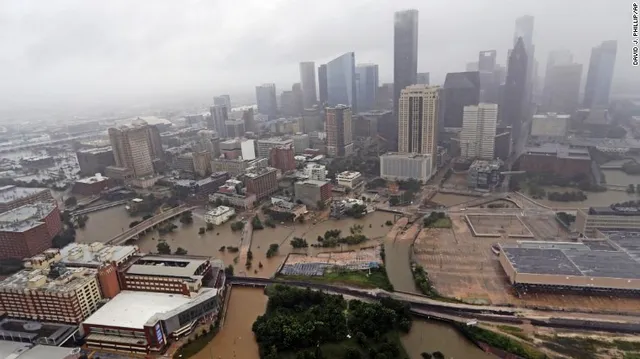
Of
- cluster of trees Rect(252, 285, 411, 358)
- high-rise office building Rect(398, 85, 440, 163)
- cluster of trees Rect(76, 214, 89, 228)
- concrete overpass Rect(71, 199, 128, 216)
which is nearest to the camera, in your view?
cluster of trees Rect(252, 285, 411, 358)

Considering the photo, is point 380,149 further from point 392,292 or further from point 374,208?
point 392,292

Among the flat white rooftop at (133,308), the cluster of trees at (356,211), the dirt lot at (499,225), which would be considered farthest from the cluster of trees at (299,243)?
the dirt lot at (499,225)

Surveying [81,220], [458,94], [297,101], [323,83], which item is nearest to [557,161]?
[458,94]

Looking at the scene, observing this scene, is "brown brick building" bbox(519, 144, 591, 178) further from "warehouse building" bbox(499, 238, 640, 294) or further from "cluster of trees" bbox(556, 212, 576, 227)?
"warehouse building" bbox(499, 238, 640, 294)

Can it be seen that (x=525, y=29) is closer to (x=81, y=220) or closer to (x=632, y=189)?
(x=632, y=189)

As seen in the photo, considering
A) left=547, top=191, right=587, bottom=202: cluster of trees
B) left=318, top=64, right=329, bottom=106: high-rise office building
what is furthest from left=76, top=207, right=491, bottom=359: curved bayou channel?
left=318, top=64, right=329, bottom=106: high-rise office building

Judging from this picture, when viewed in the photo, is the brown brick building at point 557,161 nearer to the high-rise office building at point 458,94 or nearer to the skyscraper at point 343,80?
the high-rise office building at point 458,94
